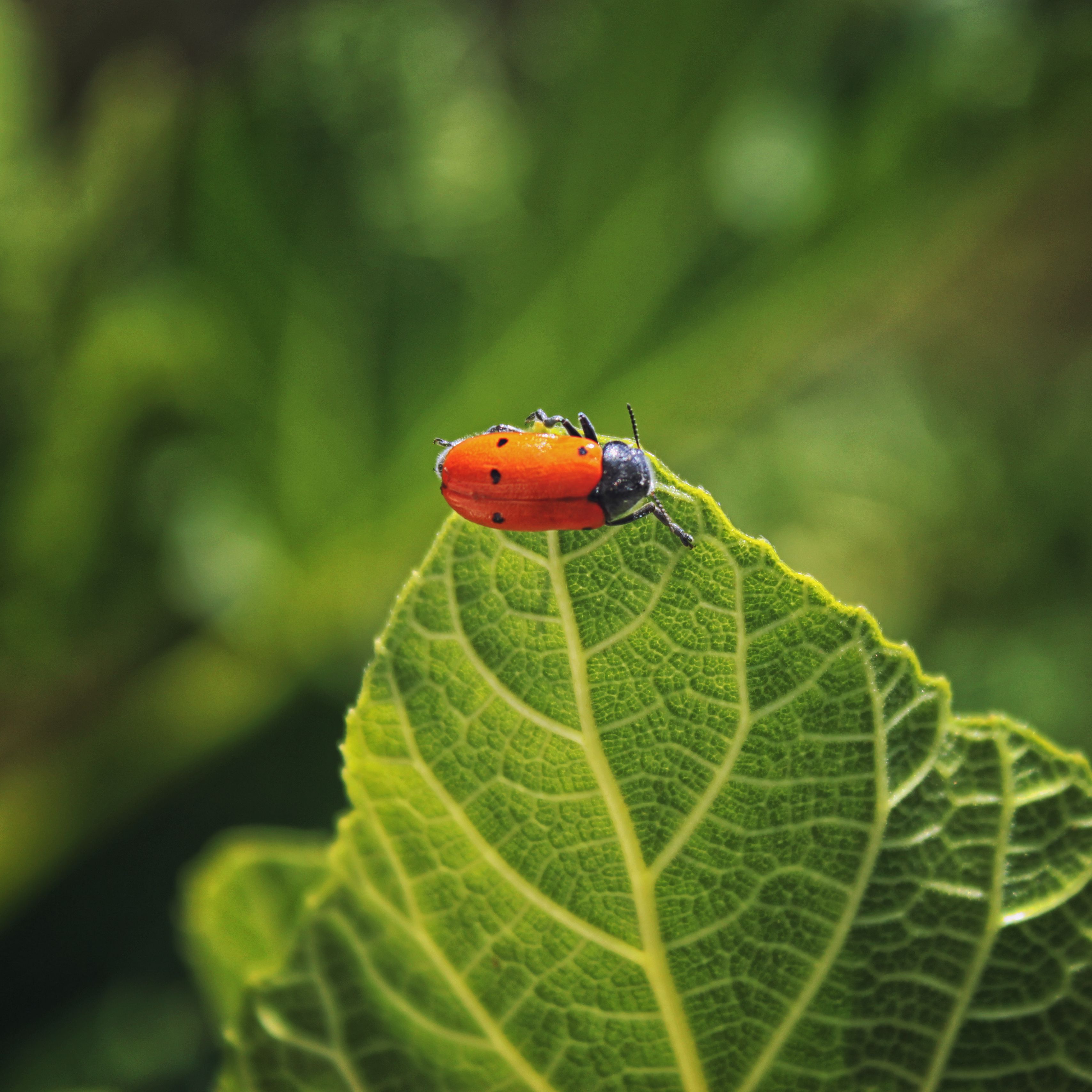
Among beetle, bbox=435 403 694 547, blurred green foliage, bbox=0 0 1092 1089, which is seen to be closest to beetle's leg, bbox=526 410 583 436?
beetle, bbox=435 403 694 547

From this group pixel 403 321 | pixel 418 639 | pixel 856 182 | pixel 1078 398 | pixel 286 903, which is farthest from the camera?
pixel 1078 398

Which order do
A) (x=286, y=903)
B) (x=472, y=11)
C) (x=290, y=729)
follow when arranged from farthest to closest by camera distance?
1. (x=472, y=11)
2. (x=290, y=729)
3. (x=286, y=903)

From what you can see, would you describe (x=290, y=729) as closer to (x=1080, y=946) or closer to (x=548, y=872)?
(x=548, y=872)

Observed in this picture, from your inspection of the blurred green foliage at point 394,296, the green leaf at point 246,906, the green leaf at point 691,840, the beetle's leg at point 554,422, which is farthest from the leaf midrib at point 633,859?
the blurred green foliage at point 394,296

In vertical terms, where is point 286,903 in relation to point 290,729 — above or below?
below

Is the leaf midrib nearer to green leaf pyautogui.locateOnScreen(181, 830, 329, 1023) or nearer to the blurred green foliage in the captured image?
green leaf pyautogui.locateOnScreen(181, 830, 329, 1023)

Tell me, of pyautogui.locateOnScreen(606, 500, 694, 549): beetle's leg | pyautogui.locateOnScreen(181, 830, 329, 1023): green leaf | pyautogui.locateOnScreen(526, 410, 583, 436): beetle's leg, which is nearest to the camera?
pyautogui.locateOnScreen(606, 500, 694, 549): beetle's leg

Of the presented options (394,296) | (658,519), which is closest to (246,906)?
(658,519)

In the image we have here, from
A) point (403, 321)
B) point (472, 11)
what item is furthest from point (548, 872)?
point (472, 11)
